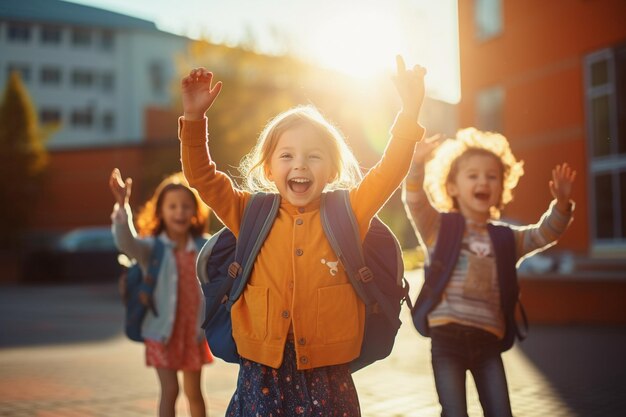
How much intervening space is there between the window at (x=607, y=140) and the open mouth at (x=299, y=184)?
615 inches

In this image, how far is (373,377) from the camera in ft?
25.1

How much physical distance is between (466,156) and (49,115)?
2608 inches

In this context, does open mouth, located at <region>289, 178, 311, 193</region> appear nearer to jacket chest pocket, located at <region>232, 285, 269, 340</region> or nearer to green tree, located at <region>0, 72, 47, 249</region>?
jacket chest pocket, located at <region>232, 285, 269, 340</region>

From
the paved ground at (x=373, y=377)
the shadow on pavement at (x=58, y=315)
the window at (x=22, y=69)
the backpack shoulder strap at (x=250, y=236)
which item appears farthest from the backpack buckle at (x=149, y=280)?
the window at (x=22, y=69)

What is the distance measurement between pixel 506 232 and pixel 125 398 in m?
3.90

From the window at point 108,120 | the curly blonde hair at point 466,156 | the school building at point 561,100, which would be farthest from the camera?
the window at point 108,120

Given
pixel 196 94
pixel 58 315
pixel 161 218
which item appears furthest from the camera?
pixel 58 315

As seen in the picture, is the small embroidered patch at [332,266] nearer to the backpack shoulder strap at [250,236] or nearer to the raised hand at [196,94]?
the backpack shoulder strap at [250,236]

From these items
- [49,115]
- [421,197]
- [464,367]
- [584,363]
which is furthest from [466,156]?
[49,115]

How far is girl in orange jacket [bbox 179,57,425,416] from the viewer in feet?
9.55

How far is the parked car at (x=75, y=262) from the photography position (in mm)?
29906

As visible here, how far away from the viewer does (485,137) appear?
4.37 m

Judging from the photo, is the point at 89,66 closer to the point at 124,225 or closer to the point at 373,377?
the point at 373,377

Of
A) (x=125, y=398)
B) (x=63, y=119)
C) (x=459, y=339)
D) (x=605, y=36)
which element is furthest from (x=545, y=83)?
(x=63, y=119)
